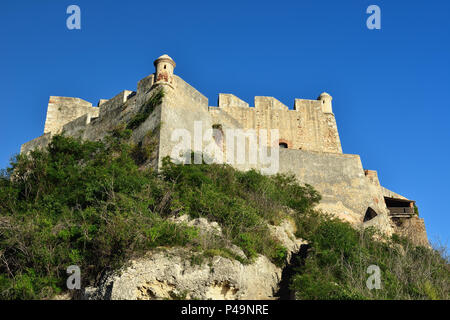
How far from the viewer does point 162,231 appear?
12.6 m

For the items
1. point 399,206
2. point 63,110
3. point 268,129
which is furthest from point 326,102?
point 63,110

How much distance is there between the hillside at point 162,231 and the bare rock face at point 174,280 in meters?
0.15

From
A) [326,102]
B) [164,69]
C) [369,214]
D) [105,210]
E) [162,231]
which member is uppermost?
[326,102]

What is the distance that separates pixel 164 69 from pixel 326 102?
11280mm

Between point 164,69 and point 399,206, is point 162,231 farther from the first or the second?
point 399,206

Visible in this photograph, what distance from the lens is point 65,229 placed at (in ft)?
45.1

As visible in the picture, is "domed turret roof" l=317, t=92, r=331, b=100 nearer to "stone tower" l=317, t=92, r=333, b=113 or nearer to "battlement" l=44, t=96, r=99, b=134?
"stone tower" l=317, t=92, r=333, b=113

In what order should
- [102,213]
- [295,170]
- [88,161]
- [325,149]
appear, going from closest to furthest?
[102,213], [88,161], [295,170], [325,149]

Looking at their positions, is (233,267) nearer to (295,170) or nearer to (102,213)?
(102,213)

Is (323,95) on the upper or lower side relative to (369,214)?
upper

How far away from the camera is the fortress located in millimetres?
20250

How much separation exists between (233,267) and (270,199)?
5757 millimetres
